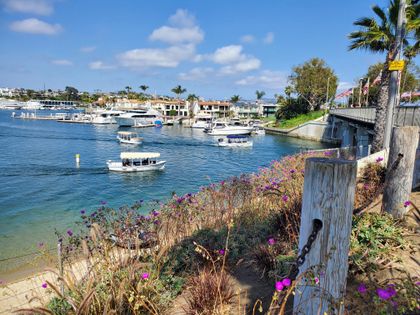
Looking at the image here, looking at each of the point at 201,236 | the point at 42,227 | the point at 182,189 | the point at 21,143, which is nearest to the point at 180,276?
the point at 201,236

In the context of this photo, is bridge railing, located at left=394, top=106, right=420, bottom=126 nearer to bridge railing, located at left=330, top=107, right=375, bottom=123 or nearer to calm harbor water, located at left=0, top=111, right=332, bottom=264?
bridge railing, located at left=330, top=107, right=375, bottom=123

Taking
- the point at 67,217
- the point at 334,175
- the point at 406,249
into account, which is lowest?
the point at 67,217

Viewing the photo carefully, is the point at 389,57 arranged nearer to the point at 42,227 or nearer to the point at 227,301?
the point at 227,301

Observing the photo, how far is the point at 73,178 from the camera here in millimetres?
24562

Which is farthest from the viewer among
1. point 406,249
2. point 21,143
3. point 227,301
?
point 21,143

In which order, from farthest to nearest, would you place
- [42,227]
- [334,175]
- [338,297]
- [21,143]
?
1. [21,143]
2. [42,227]
3. [338,297]
4. [334,175]

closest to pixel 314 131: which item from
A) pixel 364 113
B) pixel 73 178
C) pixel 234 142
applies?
pixel 234 142

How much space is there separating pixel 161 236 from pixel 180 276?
4.55 ft

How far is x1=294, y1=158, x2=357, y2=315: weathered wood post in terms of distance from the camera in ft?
6.93

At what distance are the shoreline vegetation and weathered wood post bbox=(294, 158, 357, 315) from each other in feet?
0.26

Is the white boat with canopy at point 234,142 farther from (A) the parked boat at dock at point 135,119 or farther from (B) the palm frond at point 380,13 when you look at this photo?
(A) the parked boat at dock at point 135,119

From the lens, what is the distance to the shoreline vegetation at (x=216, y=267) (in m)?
2.94

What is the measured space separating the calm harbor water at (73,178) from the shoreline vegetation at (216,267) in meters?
6.07

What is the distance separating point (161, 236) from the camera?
5.68 meters
